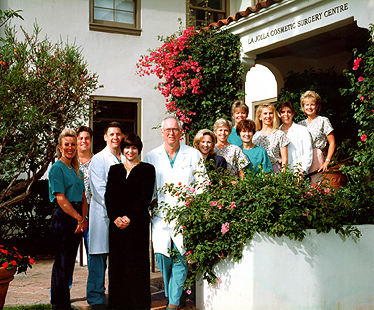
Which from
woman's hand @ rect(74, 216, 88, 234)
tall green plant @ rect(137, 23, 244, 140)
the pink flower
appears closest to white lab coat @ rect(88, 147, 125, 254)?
woman's hand @ rect(74, 216, 88, 234)

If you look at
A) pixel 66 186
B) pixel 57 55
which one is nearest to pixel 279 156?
pixel 66 186

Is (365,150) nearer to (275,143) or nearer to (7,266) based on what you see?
(275,143)

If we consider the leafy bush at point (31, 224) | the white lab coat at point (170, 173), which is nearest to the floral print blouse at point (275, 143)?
the white lab coat at point (170, 173)

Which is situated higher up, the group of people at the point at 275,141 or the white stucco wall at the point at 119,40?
the white stucco wall at the point at 119,40

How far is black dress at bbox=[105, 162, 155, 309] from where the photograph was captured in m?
4.55

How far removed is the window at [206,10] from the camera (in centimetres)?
1134

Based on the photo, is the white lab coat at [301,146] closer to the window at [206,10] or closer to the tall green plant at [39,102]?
the tall green plant at [39,102]

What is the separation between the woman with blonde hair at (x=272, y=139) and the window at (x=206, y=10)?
562cm

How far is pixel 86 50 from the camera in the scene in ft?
34.3

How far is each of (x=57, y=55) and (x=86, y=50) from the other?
2.91m

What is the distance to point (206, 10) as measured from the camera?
11.6m

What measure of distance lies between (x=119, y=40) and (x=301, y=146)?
6.17 m

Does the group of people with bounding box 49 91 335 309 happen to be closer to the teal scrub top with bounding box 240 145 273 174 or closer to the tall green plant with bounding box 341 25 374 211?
the teal scrub top with bounding box 240 145 273 174

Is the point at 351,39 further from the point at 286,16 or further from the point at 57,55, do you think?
the point at 57,55
